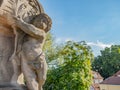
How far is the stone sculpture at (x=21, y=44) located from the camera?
557 cm

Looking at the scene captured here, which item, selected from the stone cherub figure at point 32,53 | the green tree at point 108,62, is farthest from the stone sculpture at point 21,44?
the green tree at point 108,62

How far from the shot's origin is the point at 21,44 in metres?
5.75

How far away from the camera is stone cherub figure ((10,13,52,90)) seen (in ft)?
18.2

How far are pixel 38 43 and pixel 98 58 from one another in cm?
7565

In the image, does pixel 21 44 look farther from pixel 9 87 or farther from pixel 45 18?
pixel 9 87

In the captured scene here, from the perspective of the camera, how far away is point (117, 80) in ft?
191

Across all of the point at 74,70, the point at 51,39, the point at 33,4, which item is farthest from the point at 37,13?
the point at 51,39

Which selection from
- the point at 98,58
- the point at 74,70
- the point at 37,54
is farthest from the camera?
the point at 98,58

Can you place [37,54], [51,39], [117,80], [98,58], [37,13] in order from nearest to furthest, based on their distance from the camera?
[37,54], [37,13], [51,39], [117,80], [98,58]

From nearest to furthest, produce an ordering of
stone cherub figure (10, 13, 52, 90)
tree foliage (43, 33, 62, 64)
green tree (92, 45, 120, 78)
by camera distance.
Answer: stone cherub figure (10, 13, 52, 90) → tree foliage (43, 33, 62, 64) → green tree (92, 45, 120, 78)

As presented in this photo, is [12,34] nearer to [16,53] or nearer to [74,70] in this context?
[16,53]

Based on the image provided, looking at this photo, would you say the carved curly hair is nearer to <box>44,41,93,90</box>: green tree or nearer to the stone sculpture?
the stone sculpture

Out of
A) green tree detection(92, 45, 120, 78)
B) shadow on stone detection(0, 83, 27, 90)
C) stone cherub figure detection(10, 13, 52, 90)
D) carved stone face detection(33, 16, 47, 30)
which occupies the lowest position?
shadow on stone detection(0, 83, 27, 90)

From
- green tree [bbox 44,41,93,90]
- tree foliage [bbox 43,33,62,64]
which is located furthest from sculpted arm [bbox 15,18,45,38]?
tree foliage [bbox 43,33,62,64]
